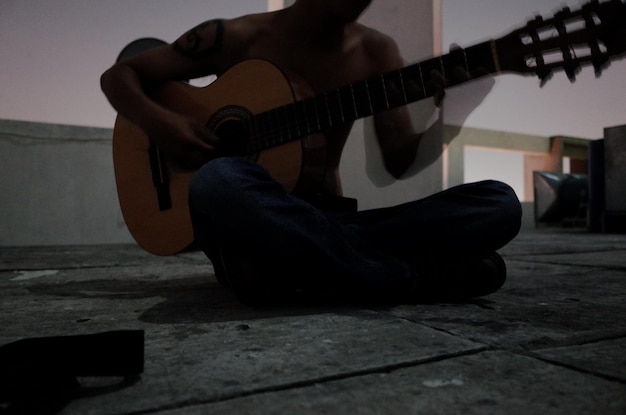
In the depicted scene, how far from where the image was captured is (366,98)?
1.23 meters

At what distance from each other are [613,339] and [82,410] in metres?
0.78

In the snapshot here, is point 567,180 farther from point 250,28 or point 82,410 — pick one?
point 82,410

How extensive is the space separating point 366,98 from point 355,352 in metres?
0.73

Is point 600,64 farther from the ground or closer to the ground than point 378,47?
closer to the ground

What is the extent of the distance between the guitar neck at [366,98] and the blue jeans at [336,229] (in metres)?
0.26

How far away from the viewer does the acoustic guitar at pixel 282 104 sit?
3.52 feet

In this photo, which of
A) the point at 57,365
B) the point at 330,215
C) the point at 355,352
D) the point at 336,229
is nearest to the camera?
the point at 57,365

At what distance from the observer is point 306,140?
130 cm

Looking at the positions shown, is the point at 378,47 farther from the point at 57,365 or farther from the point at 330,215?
the point at 57,365

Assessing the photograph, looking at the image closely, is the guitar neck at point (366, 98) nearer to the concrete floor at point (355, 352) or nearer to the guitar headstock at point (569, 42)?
the guitar headstock at point (569, 42)

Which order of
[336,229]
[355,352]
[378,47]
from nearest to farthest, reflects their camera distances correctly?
[355,352], [336,229], [378,47]

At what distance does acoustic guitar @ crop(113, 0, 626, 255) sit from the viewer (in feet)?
3.52

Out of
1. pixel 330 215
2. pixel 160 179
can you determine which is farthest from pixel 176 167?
pixel 330 215

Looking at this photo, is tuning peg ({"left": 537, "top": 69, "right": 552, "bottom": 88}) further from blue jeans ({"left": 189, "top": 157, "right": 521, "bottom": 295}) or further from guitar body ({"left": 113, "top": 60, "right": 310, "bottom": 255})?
guitar body ({"left": 113, "top": 60, "right": 310, "bottom": 255})
